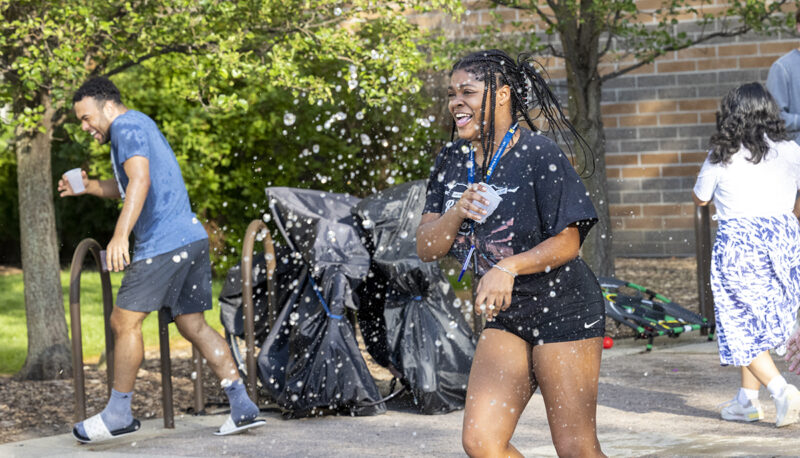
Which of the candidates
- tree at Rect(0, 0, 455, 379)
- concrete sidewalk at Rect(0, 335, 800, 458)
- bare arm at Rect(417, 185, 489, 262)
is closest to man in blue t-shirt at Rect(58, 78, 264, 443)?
concrete sidewalk at Rect(0, 335, 800, 458)

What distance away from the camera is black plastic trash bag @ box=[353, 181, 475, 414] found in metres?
6.04

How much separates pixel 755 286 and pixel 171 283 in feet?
9.51

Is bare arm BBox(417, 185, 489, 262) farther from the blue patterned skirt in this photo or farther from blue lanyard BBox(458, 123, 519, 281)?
the blue patterned skirt

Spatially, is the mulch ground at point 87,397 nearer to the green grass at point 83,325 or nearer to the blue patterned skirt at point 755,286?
the green grass at point 83,325

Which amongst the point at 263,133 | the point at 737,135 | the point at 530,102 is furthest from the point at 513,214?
the point at 263,133

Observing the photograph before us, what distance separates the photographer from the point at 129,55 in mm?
7254

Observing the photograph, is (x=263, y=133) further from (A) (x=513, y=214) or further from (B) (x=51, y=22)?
(A) (x=513, y=214)

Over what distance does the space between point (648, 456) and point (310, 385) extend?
77.9 inches

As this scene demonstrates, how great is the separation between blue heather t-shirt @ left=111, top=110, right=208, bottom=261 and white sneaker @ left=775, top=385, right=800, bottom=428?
9.77 feet

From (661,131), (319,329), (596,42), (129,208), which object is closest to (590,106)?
(596,42)

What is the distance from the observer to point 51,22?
6.48m

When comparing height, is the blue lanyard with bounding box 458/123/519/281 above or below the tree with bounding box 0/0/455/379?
below

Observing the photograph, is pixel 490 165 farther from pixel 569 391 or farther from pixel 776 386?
pixel 776 386

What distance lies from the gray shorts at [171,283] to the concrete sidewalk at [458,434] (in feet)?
2.21
